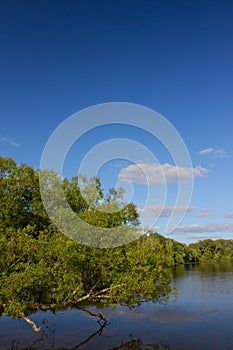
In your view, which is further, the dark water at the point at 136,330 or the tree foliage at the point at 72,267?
the dark water at the point at 136,330

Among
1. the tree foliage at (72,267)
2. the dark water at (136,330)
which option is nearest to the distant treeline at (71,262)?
the tree foliage at (72,267)

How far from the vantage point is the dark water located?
21.5 m

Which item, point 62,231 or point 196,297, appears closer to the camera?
point 62,231

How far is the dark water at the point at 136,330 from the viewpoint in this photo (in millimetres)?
21500

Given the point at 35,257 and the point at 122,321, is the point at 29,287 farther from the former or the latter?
the point at 122,321

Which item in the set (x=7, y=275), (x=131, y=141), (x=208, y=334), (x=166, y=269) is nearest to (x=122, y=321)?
(x=208, y=334)

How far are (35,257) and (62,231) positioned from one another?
7.53 ft

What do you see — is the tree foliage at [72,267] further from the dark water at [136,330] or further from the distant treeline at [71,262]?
the dark water at [136,330]

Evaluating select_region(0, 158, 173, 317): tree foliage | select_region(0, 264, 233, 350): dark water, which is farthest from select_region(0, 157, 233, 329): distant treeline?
select_region(0, 264, 233, 350): dark water

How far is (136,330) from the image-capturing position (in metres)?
24.6

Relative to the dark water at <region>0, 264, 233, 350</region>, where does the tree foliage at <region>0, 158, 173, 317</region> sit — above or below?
above

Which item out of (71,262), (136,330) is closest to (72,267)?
(71,262)

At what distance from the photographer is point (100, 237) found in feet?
65.1

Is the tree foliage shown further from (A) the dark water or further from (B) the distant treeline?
(A) the dark water
